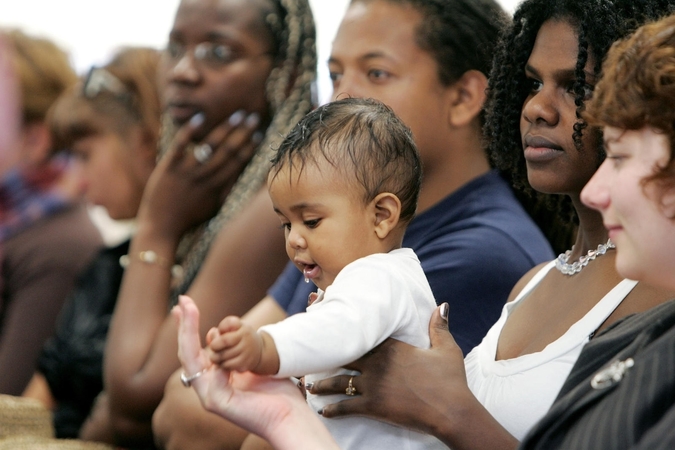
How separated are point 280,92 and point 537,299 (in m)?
1.40

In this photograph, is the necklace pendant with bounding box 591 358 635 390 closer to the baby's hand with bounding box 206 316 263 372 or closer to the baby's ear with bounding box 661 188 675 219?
the baby's ear with bounding box 661 188 675 219

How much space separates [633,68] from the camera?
130 cm

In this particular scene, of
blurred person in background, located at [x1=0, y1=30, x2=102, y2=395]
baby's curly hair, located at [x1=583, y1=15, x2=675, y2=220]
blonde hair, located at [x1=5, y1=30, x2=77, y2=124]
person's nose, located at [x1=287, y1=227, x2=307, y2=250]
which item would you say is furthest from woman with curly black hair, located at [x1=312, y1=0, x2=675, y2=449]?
blonde hair, located at [x1=5, y1=30, x2=77, y2=124]

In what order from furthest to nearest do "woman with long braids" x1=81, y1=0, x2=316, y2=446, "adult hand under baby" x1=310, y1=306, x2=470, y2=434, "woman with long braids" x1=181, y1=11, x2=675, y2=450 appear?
1. "woman with long braids" x1=81, y1=0, x2=316, y2=446
2. "adult hand under baby" x1=310, y1=306, x2=470, y2=434
3. "woman with long braids" x1=181, y1=11, x2=675, y2=450

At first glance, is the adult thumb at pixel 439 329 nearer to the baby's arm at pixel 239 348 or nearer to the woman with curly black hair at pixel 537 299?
the woman with curly black hair at pixel 537 299

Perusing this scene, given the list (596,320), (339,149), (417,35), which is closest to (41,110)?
(417,35)

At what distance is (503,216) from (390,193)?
0.60 metres

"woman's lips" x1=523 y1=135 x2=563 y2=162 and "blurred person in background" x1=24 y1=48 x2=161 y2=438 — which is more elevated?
"woman's lips" x1=523 y1=135 x2=563 y2=162

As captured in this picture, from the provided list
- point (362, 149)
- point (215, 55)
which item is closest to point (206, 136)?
point (215, 55)

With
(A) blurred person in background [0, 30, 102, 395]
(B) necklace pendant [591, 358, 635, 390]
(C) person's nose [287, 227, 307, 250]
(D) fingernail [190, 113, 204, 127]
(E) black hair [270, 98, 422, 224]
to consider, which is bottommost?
(A) blurred person in background [0, 30, 102, 395]

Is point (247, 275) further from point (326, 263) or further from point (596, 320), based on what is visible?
point (596, 320)

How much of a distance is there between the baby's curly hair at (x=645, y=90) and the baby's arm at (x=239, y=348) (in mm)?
564

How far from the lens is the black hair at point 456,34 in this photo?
231cm

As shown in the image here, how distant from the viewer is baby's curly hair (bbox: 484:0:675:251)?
1.73 m
